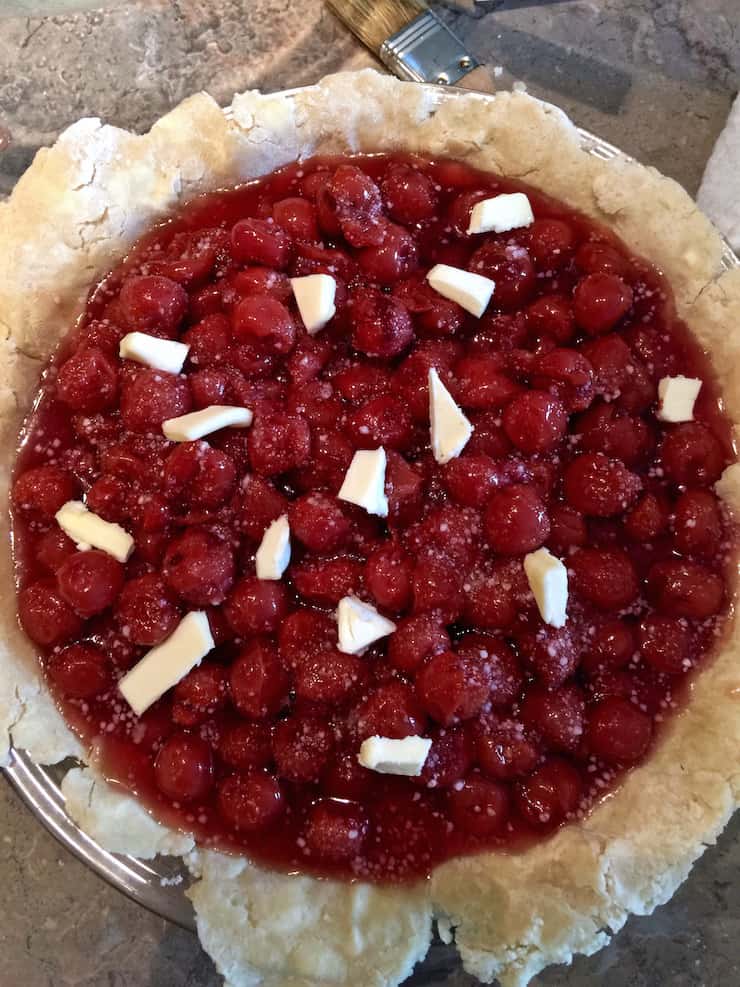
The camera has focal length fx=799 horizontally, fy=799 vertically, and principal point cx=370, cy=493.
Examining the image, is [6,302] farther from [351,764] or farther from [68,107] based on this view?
[351,764]

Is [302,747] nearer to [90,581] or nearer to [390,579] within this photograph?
[390,579]

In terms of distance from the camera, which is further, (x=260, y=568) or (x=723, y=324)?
(x=723, y=324)

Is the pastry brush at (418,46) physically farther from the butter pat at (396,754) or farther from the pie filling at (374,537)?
the butter pat at (396,754)

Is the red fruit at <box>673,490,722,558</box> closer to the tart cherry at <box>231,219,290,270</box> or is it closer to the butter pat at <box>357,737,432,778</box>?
the butter pat at <box>357,737,432,778</box>

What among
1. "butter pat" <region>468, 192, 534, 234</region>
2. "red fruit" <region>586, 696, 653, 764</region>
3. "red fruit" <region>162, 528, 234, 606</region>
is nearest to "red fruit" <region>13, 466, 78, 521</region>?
"red fruit" <region>162, 528, 234, 606</region>

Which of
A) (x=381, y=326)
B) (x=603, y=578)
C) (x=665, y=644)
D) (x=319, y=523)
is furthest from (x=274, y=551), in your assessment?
(x=665, y=644)

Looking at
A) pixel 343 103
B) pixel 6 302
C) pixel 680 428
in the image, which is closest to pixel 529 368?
pixel 680 428

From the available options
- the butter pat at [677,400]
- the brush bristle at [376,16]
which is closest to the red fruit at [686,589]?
the butter pat at [677,400]
